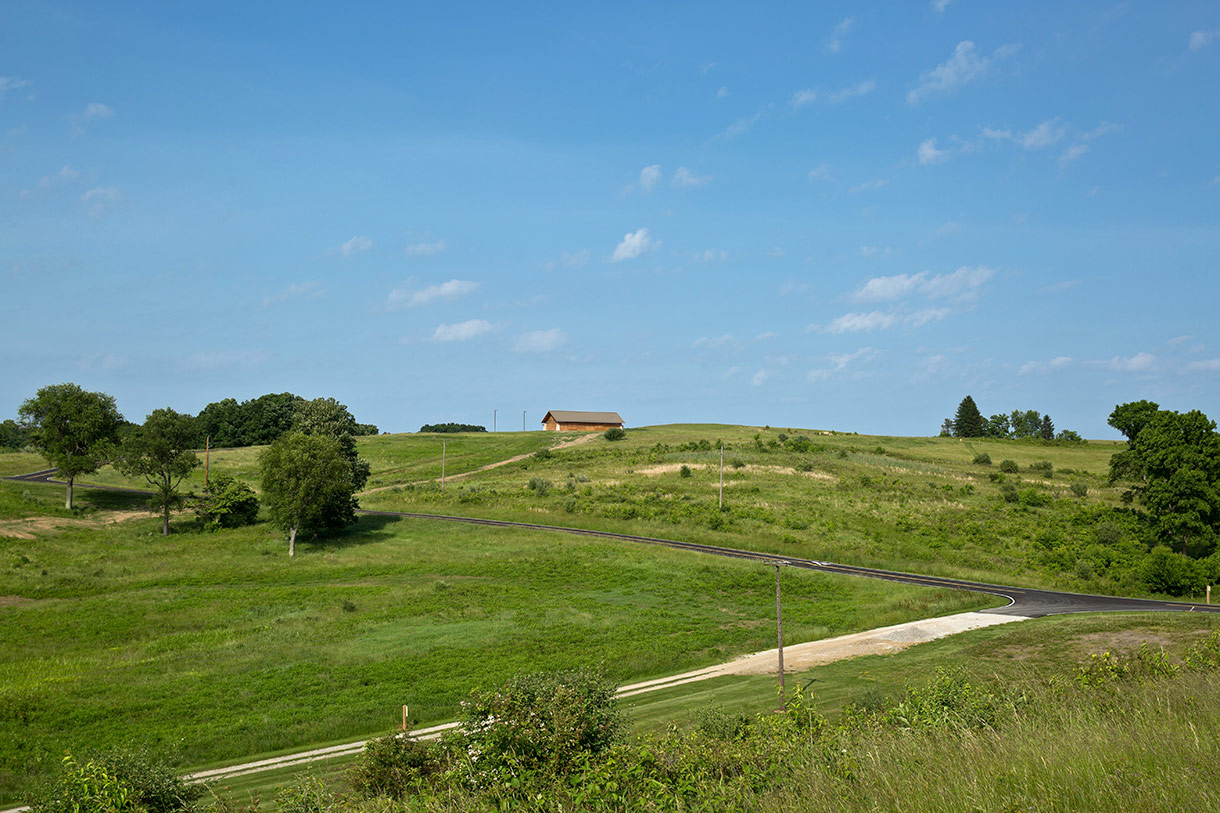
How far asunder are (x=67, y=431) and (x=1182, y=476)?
11076 cm

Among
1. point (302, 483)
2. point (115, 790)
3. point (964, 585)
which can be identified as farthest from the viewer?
point (302, 483)

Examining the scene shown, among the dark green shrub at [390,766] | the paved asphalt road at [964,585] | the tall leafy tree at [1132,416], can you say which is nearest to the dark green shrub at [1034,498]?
the tall leafy tree at [1132,416]

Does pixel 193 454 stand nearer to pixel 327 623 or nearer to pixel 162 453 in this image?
pixel 162 453

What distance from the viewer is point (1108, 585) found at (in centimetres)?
5784

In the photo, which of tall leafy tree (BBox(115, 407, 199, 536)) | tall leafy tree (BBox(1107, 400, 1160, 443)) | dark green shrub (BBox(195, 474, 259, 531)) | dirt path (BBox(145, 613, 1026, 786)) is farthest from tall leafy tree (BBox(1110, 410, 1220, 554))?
tall leafy tree (BBox(115, 407, 199, 536))

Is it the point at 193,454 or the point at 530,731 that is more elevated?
the point at 193,454

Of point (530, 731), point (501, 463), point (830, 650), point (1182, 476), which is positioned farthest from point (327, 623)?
point (501, 463)

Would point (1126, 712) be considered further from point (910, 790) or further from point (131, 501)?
point (131, 501)

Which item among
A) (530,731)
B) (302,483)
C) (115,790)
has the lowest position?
(115,790)

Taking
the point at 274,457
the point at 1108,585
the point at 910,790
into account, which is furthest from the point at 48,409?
the point at 1108,585

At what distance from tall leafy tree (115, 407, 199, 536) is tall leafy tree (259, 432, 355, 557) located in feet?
43.3

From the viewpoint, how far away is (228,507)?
259 ft

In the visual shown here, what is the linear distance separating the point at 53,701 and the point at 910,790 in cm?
4017

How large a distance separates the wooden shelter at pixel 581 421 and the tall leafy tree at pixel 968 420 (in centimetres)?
8134
